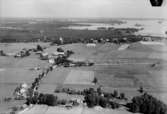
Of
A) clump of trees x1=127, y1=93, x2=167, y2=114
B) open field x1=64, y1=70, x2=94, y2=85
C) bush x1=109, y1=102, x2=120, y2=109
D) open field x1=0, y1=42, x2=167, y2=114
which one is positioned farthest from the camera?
open field x1=64, y1=70, x2=94, y2=85

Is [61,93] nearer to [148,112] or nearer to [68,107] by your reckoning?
[68,107]

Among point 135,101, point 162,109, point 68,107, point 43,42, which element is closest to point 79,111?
point 68,107

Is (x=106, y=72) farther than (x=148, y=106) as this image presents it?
Yes

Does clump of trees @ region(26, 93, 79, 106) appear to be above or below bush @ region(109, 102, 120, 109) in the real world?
above

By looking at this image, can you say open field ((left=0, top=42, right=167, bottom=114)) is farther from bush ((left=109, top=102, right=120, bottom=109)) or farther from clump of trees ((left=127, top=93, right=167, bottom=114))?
clump of trees ((left=127, top=93, right=167, bottom=114))

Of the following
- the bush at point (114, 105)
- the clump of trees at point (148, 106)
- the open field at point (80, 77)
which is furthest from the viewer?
the open field at point (80, 77)

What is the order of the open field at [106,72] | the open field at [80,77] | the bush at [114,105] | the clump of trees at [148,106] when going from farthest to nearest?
the open field at [80,77] < the open field at [106,72] < the bush at [114,105] < the clump of trees at [148,106]

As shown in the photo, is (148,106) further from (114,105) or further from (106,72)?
(106,72)

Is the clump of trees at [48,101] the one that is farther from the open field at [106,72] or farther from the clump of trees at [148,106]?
the clump of trees at [148,106]

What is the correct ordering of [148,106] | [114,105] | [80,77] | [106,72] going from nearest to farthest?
1. [148,106]
2. [114,105]
3. [80,77]
4. [106,72]

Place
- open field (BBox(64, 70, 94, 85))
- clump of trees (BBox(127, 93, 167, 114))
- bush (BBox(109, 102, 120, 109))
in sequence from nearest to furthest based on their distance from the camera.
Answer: clump of trees (BBox(127, 93, 167, 114)), bush (BBox(109, 102, 120, 109)), open field (BBox(64, 70, 94, 85))

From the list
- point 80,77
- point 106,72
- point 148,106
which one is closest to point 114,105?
point 148,106
